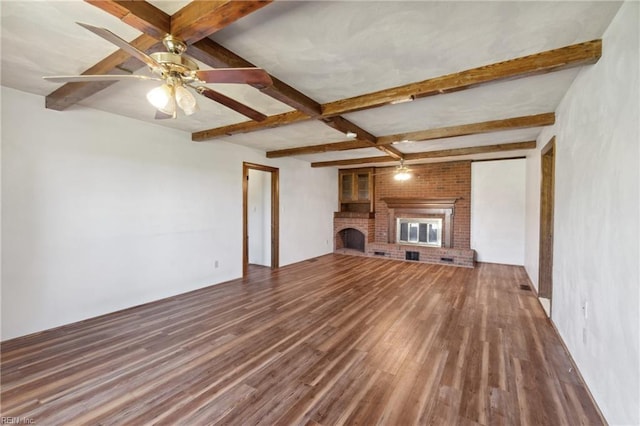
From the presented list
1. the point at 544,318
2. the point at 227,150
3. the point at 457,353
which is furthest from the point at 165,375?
the point at 544,318

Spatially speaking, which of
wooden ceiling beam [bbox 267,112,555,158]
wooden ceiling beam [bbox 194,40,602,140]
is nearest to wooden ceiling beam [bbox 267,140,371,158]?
wooden ceiling beam [bbox 267,112,555,158]

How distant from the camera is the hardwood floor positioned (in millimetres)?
1768

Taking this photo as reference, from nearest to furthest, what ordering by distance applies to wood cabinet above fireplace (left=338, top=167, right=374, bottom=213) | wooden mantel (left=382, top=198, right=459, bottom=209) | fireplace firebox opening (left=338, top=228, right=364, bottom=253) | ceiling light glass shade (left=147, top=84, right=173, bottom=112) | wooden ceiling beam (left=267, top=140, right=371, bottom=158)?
ceiling light glass shade (left=147, top=84, right=173, bottom=112), wooden ceiling beam (left=267, top=140, right=371, bottom=158), wooden mantel (left=382, top=198, right=459, bottom=209), wood cabinet above fireplace (left=338, top=167, right=374, bottom=213), fireplace firebox opening (left=338, top=228, right=364, bottom=253)

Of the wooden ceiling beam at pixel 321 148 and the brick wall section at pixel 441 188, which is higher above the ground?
the wooden ceiling beam at pixel 321 148

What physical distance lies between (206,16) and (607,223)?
8.73 feet

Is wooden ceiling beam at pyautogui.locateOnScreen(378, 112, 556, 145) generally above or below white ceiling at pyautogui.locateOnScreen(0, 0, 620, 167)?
below

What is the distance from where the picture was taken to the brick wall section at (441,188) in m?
6.47

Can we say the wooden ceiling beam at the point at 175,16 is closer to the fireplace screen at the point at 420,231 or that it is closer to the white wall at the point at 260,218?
the white wall at the point at 260,218

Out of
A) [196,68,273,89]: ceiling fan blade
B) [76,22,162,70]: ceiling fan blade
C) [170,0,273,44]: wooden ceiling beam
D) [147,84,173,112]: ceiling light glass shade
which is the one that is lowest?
[147,84,173,112]: ceiling light glass shade

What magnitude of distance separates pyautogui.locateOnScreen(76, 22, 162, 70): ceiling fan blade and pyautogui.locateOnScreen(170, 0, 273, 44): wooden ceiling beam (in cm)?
22

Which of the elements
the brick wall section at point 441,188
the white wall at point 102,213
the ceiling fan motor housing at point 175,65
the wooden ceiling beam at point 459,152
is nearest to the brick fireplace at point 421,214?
the brick wall section at point 441,188

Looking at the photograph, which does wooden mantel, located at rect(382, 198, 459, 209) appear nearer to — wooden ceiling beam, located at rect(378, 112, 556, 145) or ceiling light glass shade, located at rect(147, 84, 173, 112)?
wooden ceiling beam, located at rect(378, 112, 556, 145)

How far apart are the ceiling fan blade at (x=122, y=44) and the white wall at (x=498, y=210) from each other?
6678 mm

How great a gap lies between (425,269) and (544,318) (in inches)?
102
